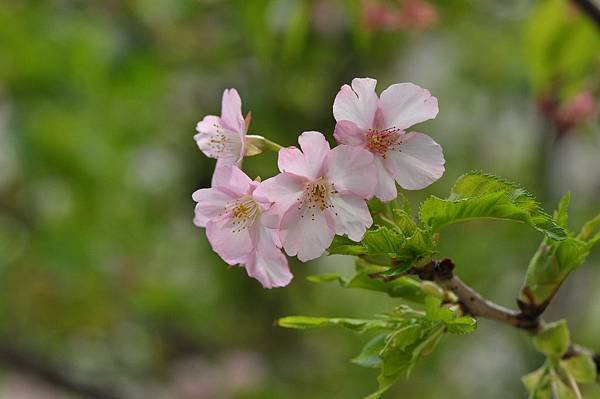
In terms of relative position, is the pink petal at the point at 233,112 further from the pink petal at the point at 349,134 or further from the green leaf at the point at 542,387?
the green leaf at the point at 542,387

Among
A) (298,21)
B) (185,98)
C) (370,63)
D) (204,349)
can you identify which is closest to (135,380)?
(204,349)

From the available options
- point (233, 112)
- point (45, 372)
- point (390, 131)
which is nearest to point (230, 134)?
point (233, 112)

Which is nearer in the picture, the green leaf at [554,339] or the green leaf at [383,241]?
the green leaf at [383,241]

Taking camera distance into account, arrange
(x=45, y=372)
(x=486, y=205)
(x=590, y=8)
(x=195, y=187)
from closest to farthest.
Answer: (x=486, y=205)
(x=590, y=8)
(x=45, y=372)
(x=195, y=187)

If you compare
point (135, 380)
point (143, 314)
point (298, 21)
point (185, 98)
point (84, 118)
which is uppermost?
point (298, 21)

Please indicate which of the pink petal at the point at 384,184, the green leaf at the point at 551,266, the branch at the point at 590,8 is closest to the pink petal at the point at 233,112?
the pink petal at the point at 384,184

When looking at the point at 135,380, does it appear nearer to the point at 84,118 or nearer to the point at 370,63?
the point at 84,118

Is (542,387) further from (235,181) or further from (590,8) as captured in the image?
(590,8)
